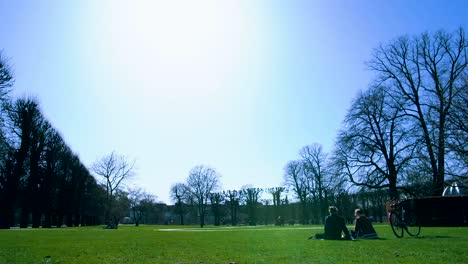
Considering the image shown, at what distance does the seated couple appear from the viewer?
16219 millimetres

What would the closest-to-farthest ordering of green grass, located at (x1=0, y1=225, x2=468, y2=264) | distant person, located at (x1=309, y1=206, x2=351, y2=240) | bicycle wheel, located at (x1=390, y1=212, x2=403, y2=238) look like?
1. green grass, located at (x1=0, y1=225, x2=468, y2=264)
2. distant person, located at (x1=309, y1=206, x2=351, y2=240)
3. bicycle wheel, located at (x1=390, y1=212, x2=403, y2=238)

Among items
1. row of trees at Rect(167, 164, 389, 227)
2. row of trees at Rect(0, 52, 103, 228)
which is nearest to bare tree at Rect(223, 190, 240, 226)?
row of trees at Rect(167, 164, 389, 227)

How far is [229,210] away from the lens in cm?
11544

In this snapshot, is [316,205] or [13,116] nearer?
[13,116]

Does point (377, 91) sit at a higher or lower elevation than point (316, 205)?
higher

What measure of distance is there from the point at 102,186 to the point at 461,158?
226 ft

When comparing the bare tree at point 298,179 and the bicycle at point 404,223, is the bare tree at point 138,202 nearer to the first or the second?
the bare tree at point 298,179

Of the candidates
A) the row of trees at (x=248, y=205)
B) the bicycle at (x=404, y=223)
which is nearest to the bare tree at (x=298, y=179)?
the row of trees at (x=248, y=205)

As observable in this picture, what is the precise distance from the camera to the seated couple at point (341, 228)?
16219 mm

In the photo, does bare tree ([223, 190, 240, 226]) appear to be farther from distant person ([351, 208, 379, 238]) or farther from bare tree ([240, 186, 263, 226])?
distant person ([351, 208, 379, 238])

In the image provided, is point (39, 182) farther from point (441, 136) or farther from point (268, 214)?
point (268, 214)

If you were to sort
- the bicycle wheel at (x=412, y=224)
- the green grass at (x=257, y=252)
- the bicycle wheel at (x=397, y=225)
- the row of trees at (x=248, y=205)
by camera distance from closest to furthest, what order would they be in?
the green grass at (x=257, y=252) < the bicycle wheel at (x=397, y=225) < the bicycle wheel at (x=412, y=224) < the row of trees at (x=248, y=205)

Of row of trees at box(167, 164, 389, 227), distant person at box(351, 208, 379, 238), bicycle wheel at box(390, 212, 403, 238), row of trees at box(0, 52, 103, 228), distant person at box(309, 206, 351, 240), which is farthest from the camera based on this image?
row of trees at box(167, 164, 389, 227)

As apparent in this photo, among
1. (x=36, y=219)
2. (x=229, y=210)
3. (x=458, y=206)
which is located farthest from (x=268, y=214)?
(x=458, y=206)
